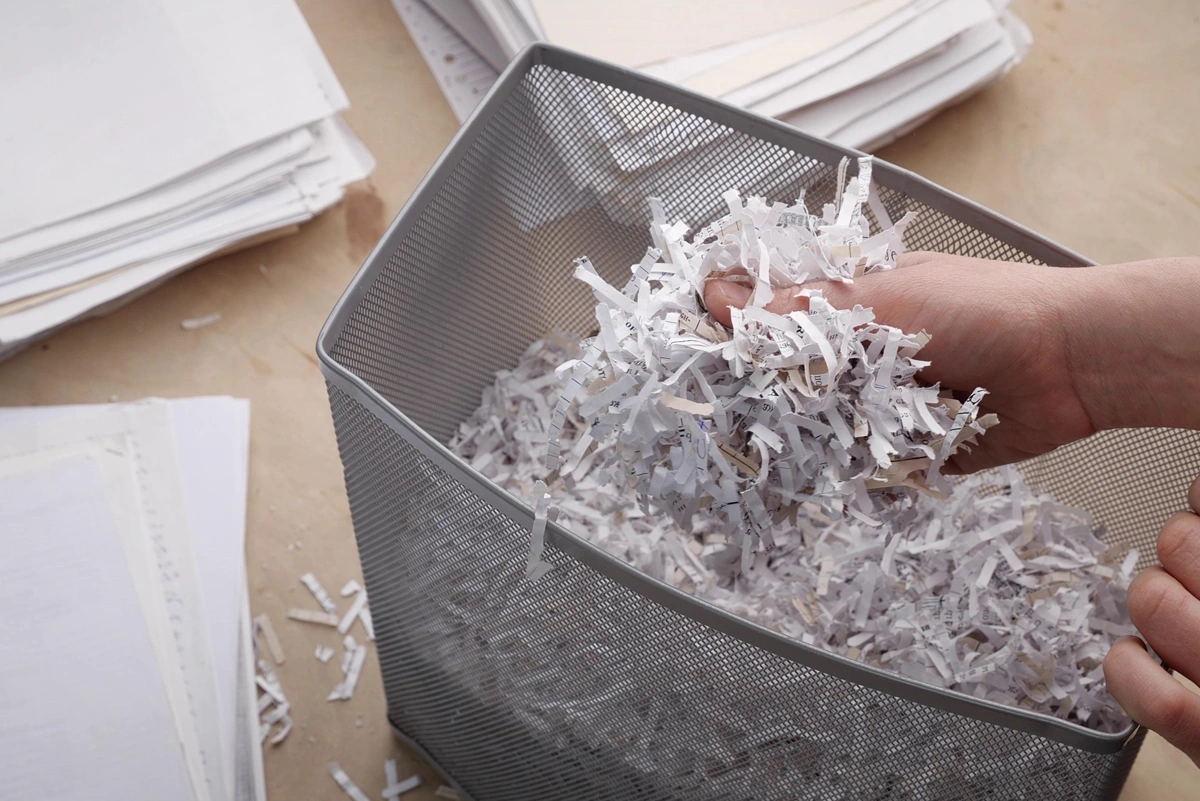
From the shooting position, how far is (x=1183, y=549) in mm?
677

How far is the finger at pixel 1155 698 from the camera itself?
1.99 feet

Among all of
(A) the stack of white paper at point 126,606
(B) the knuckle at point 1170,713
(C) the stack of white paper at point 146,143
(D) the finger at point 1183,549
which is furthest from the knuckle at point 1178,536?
(C) the stack of white paper at point 146,143

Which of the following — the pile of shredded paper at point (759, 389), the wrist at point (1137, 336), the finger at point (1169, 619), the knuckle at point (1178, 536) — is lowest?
the finger at point (1169, 619)

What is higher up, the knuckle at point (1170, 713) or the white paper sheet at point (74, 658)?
the white paper sheet at point (74, 658)

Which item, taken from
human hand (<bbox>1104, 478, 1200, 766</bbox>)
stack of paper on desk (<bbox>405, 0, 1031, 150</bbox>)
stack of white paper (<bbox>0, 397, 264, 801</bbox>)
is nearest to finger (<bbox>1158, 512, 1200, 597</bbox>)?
human hand (<bbox>1104, 478, 1200, 766</bbox>)

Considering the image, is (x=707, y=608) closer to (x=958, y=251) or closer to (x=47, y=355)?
(x=958, y=251)

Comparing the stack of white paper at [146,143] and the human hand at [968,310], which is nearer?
the human hand at [968,310]

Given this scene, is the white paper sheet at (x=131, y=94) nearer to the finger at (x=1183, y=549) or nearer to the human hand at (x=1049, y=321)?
the human hand at (x=1049, y=321)

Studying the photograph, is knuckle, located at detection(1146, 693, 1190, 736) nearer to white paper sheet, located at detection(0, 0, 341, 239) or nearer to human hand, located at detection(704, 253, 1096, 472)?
human hand, located at detection(704, 253, 1096, 472)

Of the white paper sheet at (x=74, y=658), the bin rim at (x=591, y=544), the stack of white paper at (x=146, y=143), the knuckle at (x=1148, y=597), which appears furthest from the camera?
the stack of white paper at (x=146, y=143)

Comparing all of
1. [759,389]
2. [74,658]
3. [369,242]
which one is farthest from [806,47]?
[74,658]

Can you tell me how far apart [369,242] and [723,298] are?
1.98ft

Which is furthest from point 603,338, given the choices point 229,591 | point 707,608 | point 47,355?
point 47,355

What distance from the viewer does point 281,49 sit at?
117 centimetres
